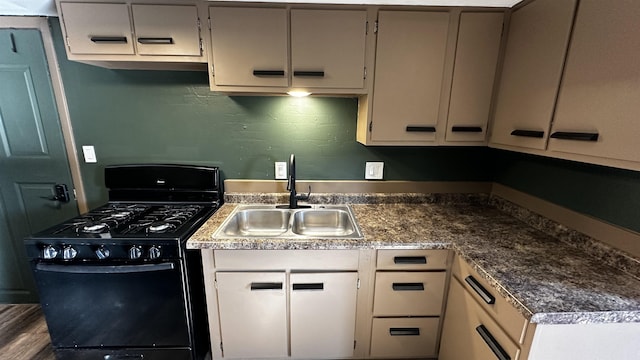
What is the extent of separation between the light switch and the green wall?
0.10 ft

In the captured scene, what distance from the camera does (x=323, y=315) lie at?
1.47m

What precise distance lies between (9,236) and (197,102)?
1.78 metres

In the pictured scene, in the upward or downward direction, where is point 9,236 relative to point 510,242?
downward

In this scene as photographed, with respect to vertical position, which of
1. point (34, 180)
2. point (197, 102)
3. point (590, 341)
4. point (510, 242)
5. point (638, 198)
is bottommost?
point (590, 341)

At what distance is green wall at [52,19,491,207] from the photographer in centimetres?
174

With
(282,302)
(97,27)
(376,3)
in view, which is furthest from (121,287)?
(376,3)

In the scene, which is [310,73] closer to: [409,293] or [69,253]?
[409,293]

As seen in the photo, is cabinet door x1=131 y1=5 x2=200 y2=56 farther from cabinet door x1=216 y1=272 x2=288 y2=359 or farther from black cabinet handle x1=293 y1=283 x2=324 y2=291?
black cabinet handle x1=293 y1=283 x2=324 y2=291

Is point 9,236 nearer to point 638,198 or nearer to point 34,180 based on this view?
point 34,180

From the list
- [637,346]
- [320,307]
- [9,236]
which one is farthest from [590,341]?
[9,236]

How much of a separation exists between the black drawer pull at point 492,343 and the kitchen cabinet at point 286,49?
1327 mm

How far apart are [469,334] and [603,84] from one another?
1.17m

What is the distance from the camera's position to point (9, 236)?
1.93 meters

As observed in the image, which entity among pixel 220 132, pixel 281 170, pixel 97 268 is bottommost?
pixel 97 268
